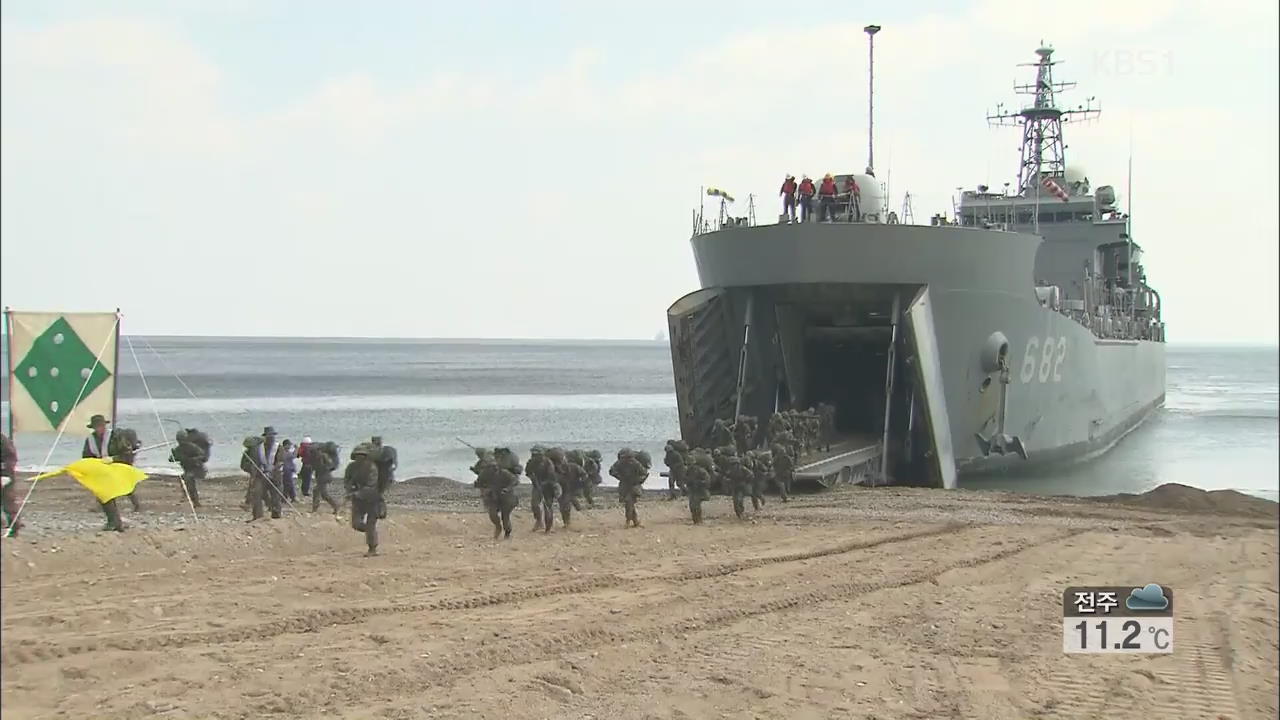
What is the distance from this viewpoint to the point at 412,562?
8828 mm

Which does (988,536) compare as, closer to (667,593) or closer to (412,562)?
(667,593)

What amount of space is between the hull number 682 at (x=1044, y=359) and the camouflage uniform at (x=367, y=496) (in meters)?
11.4

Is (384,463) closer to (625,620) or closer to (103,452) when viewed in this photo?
(103,452)

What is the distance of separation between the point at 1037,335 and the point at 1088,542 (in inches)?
328

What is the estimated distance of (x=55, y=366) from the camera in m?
5.80

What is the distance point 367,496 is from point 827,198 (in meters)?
9.41

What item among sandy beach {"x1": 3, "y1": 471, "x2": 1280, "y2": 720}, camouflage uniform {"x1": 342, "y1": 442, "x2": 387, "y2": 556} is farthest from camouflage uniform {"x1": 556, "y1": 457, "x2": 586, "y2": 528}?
→ camouflage uniform {"x1": 342, "y1": 442, "x2": 387, "y2": 556}

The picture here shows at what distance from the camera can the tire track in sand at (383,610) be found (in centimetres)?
596

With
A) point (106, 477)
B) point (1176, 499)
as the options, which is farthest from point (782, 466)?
point (106, 477)

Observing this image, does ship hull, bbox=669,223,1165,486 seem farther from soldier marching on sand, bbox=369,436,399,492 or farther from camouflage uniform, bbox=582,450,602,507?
soldier marching on sand, bbox=369,436,399,492

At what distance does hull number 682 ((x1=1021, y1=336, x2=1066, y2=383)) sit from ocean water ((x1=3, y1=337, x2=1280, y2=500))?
1636mm

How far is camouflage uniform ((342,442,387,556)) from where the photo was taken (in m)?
9.13

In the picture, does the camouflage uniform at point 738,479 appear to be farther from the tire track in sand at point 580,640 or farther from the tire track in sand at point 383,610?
the tire track in sand at point 580,640

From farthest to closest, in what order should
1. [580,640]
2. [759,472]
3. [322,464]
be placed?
1. [322,464]
2. [759,472]
3. [580,640]
